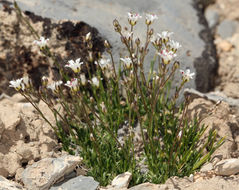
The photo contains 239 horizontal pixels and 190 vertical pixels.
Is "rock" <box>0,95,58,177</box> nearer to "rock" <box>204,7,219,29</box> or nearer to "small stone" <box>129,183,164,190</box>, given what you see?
"small stone" <box>129,183,164,190</box>

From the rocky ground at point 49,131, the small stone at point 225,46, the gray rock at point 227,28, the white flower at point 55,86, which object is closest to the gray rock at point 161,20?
the rocky ground at point 49,131

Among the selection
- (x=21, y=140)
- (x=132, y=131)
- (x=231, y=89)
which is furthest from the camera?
(x=231, y=89)

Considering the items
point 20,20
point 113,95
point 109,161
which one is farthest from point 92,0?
point 109,161

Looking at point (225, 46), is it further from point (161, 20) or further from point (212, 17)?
point (161, 20)

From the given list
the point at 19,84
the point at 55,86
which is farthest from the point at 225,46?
the point at 19,84

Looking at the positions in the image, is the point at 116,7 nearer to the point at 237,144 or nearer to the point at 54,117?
the point at 54,117

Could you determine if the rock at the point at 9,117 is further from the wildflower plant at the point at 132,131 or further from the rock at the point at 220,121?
the rock at the point at 220,121
